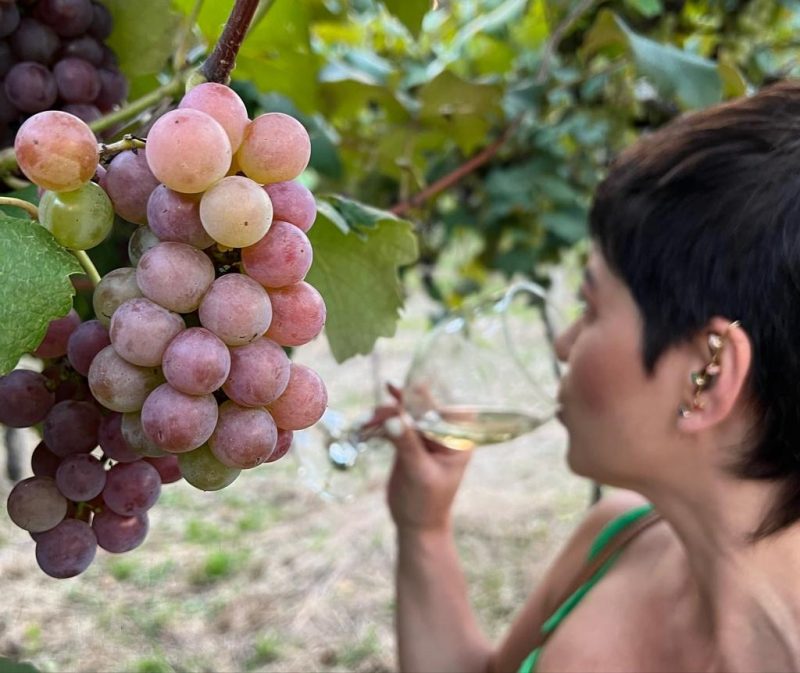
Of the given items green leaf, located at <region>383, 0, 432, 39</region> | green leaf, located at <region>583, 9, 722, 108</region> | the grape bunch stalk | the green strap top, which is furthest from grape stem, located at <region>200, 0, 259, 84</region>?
the green strap top

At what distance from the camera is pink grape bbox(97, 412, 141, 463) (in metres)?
0.34

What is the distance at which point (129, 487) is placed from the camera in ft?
1.18


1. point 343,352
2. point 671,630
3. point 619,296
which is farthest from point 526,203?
point 343,352

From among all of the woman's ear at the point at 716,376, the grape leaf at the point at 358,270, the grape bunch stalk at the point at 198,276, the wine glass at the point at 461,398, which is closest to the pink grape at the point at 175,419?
the grape bunch stalk at the point at 198,276

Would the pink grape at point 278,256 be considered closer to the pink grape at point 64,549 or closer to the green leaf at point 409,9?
the pink grape at point 64,549

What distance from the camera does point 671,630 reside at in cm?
83

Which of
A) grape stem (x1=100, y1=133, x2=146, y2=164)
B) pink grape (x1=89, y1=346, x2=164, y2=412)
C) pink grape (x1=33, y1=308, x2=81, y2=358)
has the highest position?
grape stem (x1=100, y1=133, x2=146, y2=164)

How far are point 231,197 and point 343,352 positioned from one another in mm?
283

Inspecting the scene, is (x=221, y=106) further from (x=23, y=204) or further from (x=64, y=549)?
(x=64, y=549)

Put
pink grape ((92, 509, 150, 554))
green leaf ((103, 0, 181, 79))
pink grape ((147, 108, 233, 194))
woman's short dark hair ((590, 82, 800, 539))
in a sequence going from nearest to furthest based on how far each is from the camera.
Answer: pink grape ((147, 108, 233, 194)), pink grape ((92, 509, 150, 554)), green leaf ((103, 0, 181, 79)), woman's short dark hair ((590, 82, 800, 539))

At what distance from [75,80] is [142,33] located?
0.07 metres

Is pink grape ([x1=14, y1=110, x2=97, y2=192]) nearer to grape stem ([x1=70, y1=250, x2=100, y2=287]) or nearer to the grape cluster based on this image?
grape stem ([x1=70, y1=250, x2=100, y2=287])

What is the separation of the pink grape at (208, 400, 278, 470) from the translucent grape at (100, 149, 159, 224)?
0.26 ft

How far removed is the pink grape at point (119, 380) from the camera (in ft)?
0.94
